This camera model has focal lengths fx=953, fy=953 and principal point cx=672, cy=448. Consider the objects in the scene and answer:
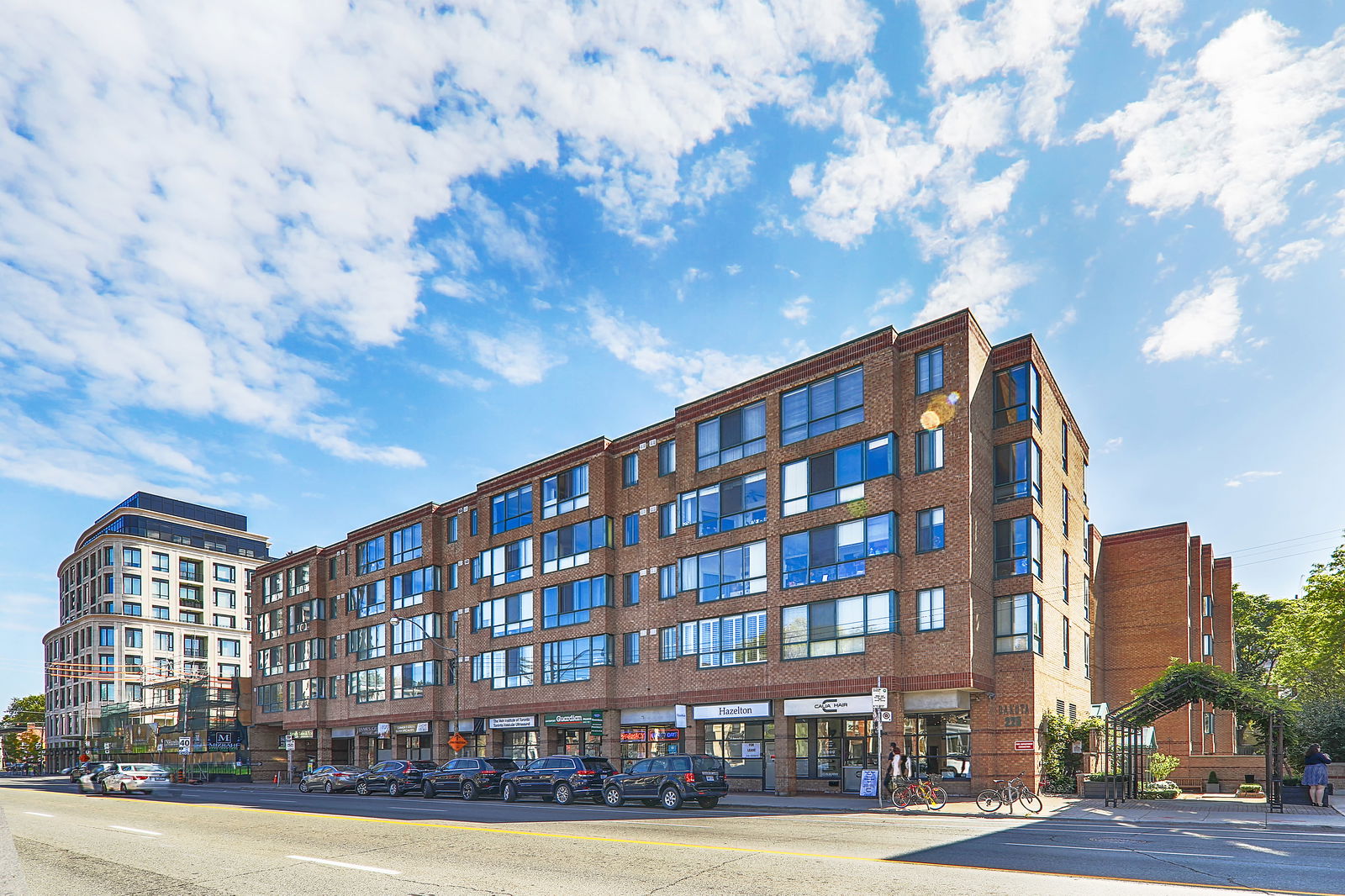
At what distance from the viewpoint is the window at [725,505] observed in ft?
119

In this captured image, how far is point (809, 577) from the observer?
111 feet

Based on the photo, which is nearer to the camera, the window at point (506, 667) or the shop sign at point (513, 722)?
the shop sign at point (513, 722)

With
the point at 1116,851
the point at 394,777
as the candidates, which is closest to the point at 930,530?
the point at 1116,851

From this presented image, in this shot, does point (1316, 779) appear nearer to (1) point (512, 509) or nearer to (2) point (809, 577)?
(2) point (809, 577)

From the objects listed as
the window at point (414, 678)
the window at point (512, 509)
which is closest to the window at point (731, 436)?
the window at point (512, 509)

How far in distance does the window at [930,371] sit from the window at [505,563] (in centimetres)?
2204

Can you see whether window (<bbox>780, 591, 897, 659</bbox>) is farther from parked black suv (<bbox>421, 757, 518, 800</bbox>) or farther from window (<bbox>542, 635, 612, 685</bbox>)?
parked black suv (<bbox>421, 757, 518, 800</bbox>)

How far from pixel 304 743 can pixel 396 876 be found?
55.2 m

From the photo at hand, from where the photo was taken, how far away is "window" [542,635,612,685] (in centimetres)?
4184

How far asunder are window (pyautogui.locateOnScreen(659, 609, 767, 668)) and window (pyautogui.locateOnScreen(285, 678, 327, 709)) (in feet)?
106

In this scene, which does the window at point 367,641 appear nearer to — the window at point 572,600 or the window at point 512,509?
the window at point 512,509

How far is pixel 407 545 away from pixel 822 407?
30.0m

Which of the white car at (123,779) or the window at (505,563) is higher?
the window at (505,563)

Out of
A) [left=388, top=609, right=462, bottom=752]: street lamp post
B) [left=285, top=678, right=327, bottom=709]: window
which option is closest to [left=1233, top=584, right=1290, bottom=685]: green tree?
→ [left=388, top=609, right=462, bottom=752]: street lamp post
